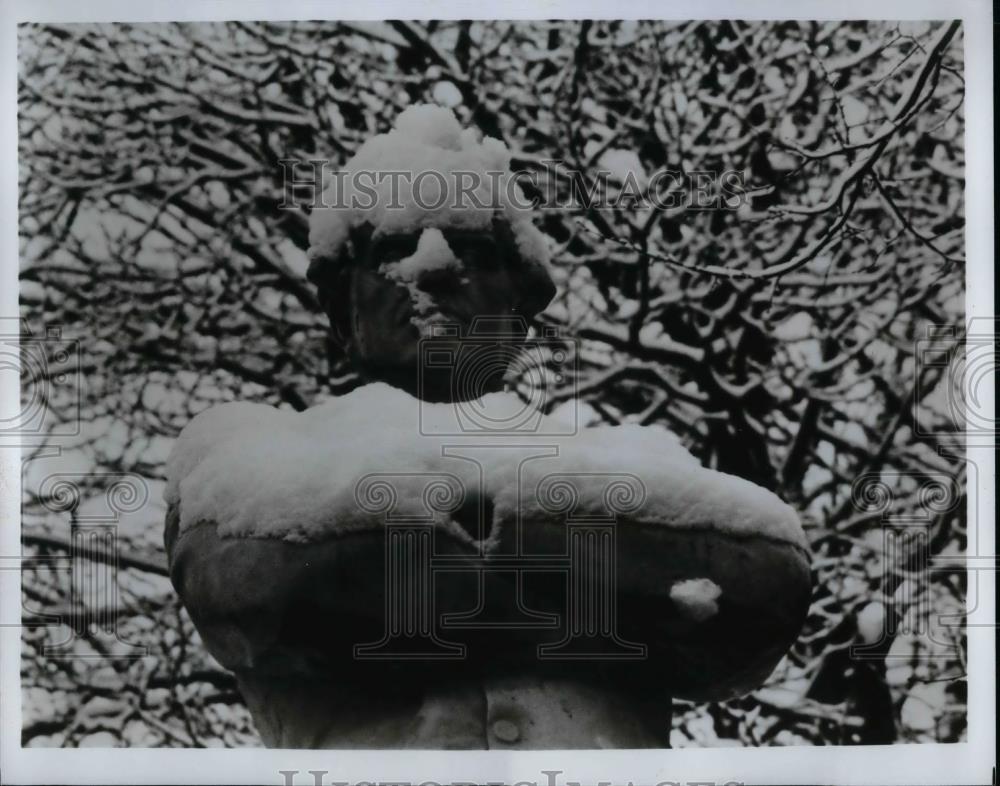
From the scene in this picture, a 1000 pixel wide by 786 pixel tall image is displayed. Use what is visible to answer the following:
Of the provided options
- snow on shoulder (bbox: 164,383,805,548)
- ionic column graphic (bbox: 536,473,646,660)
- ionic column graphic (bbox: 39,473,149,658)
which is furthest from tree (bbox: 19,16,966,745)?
ionic column graphic (bbox: 536,473,646,660)

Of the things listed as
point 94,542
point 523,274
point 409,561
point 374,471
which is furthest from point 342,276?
point 94,542

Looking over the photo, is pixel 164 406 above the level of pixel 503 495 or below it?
above

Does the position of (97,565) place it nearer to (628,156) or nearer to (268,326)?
(268,326)

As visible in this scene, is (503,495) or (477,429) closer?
(503,495)

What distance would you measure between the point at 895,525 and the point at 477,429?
1.85 metres

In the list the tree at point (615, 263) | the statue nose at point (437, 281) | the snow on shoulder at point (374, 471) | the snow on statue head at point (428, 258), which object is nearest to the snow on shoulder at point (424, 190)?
the snow on statue head at point (428, 258)

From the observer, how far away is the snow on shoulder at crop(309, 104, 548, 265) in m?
3.85


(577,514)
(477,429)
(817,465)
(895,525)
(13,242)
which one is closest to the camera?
(577,514)

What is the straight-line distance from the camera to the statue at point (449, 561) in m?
3.58

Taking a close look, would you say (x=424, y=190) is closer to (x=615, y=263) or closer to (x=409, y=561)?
(x=409, y=561)

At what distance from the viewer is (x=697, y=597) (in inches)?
142

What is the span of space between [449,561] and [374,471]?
27 centimetres

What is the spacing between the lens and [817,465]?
5.93 metres


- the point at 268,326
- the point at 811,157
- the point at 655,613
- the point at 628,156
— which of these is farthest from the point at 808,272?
the point at 655,613
